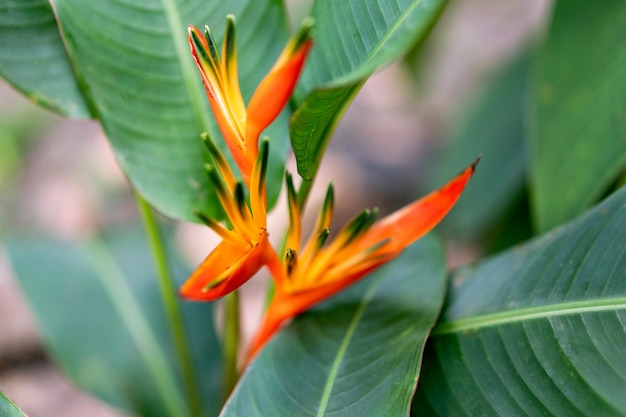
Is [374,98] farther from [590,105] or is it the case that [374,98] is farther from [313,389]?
[313,389]

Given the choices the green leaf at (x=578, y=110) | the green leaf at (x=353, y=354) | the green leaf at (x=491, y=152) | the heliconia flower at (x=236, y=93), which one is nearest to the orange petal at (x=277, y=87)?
the heliconia flower at (x=236, y=93)

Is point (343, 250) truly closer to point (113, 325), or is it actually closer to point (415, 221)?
point (415, 221)

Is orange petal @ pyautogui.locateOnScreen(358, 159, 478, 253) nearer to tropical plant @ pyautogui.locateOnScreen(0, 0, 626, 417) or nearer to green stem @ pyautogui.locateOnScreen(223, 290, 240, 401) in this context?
tropical plant @ pyautogui.locateOnScreen(0, 0, 626, 417)

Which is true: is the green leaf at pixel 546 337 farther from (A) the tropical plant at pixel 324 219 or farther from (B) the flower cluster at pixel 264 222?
(B) the flower cluster at pixel 264 222

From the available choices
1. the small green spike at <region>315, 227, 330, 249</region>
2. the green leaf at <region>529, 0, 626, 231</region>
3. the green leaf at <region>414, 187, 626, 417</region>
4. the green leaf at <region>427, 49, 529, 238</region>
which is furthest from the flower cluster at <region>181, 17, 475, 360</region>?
the green leaf at <region>427, 49, 529, 238</region>

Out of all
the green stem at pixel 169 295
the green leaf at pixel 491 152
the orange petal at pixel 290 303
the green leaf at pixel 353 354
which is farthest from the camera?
the green leaf at pixel 491 152

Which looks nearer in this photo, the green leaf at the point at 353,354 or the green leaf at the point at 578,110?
the green leaf at the point at 353,354
